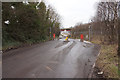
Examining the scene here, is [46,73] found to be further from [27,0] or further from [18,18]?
[27,0]

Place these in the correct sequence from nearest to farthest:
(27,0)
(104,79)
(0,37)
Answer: (104,79) < (0,37) < (27,0)

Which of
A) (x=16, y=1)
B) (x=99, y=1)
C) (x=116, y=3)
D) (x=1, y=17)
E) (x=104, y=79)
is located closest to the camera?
(x=104, y=79)

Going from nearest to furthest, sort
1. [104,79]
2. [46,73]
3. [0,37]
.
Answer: [104,79] → [46,73] → [0,37]

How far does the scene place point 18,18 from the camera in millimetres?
13094

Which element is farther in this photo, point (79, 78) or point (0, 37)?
point (0, 37)

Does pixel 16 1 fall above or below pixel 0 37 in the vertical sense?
above

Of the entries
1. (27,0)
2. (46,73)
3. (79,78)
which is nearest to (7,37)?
(27,0)

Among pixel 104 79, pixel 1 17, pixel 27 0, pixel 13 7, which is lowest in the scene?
pixel 104 79

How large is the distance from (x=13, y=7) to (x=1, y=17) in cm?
269

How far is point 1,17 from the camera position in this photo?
432 inches

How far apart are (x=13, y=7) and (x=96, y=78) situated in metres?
12.7

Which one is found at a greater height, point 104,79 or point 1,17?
point 1,17

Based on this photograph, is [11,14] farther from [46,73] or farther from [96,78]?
[96,78]

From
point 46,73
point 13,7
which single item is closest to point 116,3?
point 46,73
